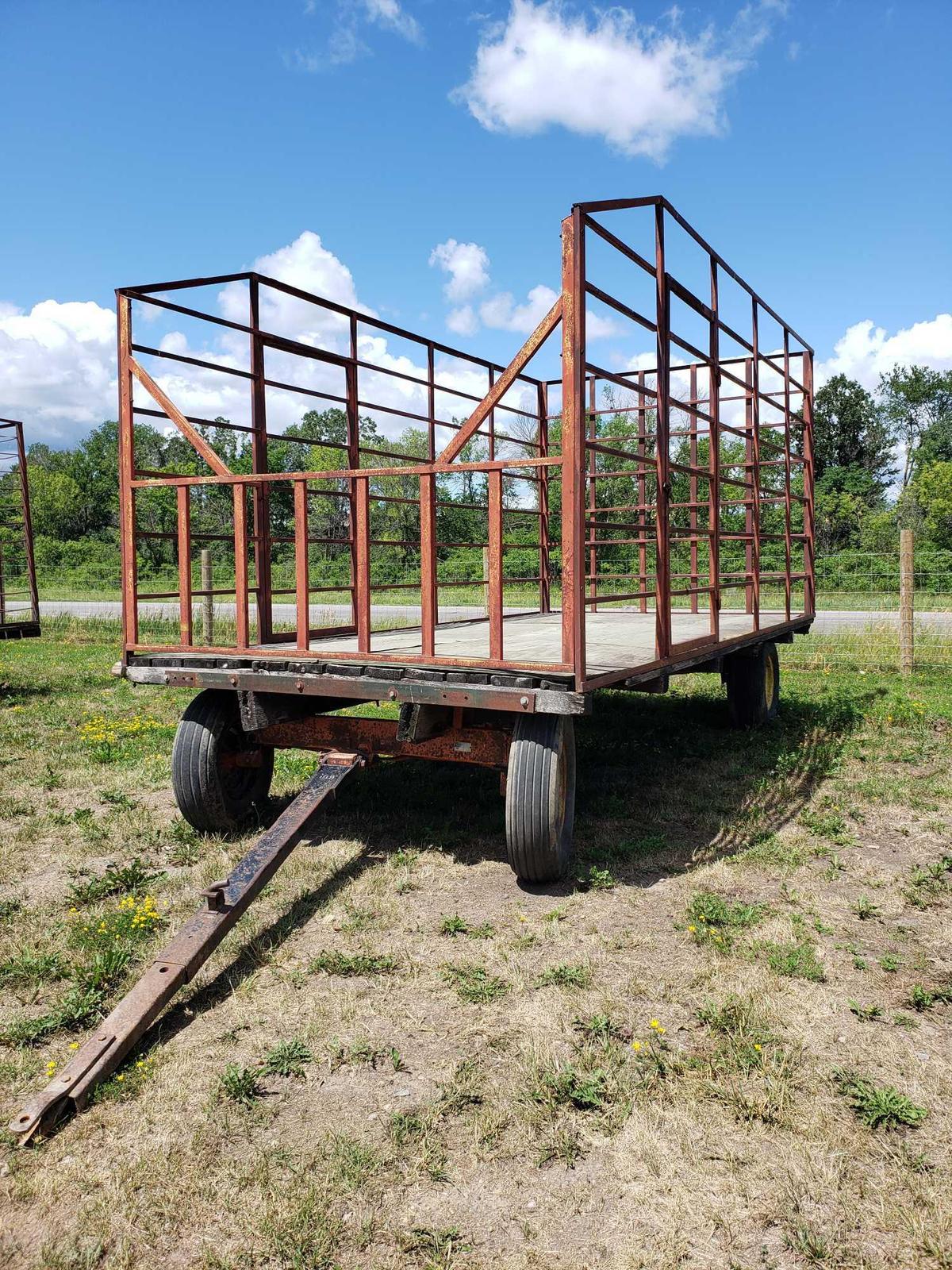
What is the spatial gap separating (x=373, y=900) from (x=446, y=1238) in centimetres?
223

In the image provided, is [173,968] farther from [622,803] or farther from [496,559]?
[622,803]

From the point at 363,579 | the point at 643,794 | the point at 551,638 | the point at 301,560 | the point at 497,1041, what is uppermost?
the point at 301,560

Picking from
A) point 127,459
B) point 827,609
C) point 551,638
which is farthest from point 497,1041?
point 827,609

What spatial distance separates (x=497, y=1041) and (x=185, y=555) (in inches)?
126

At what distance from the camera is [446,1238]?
231 cm

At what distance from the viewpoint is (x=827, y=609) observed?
50.9 feet

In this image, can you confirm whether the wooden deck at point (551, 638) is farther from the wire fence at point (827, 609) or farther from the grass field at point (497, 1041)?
the grass field at point (497, 1041)

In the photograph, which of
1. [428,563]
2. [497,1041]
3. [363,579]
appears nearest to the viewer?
[497,1041]

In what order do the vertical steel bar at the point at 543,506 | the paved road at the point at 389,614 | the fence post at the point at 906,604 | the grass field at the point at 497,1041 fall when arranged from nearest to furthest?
the grass field at the point at 497,1041 → the vertical steel bar at the point at 543,506 → the fence post at the point at 906,604 → the paved road at the point at 389,614

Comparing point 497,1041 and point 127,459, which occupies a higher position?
point 127,459

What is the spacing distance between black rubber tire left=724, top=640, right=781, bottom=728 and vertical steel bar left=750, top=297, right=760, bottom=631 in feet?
3.20

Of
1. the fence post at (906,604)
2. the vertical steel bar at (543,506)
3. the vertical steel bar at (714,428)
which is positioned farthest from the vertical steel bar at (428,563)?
the fence post at (906,604)

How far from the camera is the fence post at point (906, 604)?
427 inches

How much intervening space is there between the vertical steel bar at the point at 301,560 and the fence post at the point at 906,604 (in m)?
8.20
